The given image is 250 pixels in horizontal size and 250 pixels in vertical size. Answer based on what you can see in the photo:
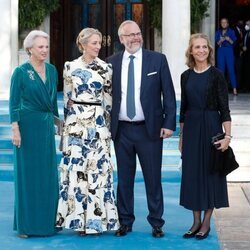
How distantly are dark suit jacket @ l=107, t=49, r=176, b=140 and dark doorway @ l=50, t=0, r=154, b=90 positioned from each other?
871cm

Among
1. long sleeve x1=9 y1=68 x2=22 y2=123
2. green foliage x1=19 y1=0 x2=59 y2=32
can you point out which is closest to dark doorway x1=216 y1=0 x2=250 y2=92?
green foliage x1=19 y1=0 x2=59 y2=32

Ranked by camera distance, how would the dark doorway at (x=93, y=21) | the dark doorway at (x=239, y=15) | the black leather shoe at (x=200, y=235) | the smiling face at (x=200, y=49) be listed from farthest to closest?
the dark doorway at (x=239, y=15) < the dark doorway at (x=93, y=21) < the black leather shoe at (x=200, y=235) < the smiling face at (x=200, y=49)

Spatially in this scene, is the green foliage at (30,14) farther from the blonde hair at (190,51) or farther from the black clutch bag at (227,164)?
the black clutch bag at (227,164)

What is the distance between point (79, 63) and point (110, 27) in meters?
9.22

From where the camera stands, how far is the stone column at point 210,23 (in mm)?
14294

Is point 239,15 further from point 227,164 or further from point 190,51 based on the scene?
point 227,164

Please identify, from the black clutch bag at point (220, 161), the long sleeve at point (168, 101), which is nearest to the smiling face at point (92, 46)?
the long sleeve at point (168, 101)

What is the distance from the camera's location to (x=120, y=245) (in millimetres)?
6051

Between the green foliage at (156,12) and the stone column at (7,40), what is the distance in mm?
3394

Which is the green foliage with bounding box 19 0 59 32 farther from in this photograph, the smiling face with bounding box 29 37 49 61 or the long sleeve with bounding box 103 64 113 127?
the long sleeve with bounding box 103 64 113 127

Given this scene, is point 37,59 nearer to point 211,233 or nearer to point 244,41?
point 211,233

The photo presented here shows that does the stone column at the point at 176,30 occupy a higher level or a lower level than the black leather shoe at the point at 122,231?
higher

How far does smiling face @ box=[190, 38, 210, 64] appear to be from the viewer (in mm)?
6023

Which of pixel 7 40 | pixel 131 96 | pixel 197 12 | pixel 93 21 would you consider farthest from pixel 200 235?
pixel 93 21
